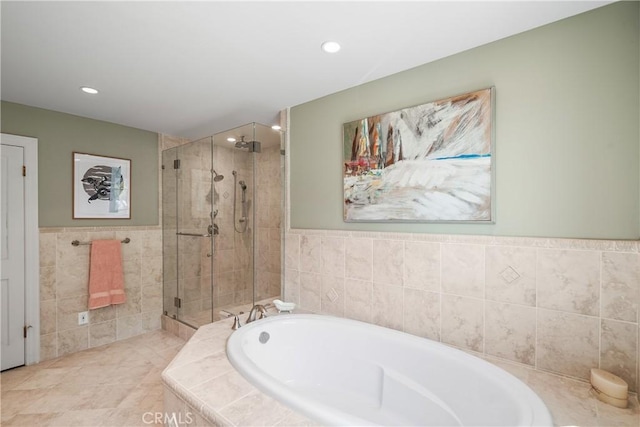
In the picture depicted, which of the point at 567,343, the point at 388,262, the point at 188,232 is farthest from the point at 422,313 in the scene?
the point at 188,232

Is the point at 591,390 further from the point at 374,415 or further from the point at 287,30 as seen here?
the point at 287,30

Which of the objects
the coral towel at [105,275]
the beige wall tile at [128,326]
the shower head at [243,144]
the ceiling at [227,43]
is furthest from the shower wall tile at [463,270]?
the beige wall tile at [128,326]

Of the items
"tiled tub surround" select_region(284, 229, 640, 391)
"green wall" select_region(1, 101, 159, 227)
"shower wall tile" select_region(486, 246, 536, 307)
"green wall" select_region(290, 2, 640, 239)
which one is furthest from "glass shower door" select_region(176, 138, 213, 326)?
"shower wall tile" select_region(486, 246, 536, 307)

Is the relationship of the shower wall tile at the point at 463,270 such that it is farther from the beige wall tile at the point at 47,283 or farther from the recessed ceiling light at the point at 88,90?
the beige wall tile at the point at 47,283

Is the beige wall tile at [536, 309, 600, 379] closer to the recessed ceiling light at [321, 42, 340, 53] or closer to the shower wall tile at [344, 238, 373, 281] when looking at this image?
the shower wall tile at [344, 238, 373, 281]

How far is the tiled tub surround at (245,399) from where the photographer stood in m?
1.14

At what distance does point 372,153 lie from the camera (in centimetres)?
215

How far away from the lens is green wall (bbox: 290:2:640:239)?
4.42ft

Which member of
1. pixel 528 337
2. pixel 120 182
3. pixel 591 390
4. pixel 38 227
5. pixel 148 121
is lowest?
pixel 591 390

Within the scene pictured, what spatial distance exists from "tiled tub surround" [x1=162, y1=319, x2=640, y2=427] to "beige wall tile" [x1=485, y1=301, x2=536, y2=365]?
0.05 meters

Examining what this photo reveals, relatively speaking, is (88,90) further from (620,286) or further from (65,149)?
(620,286)

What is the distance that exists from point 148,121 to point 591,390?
12.5ft

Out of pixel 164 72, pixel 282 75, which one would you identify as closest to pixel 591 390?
pixel 282 75

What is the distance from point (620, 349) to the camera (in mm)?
1345
